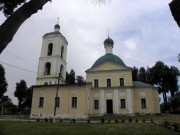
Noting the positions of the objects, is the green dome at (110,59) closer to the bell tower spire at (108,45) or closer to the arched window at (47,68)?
the bell tower spire at (108,45)

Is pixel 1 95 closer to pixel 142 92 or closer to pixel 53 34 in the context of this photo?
pixel 53 34

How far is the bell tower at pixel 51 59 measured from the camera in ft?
103

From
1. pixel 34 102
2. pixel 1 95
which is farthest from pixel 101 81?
pixel 1 95

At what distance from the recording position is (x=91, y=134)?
9.72 metres

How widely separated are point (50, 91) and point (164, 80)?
2727 centimetres

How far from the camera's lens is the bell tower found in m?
31.3

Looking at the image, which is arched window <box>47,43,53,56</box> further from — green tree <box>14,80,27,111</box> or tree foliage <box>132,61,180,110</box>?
tree foliage <box>132,61,180,110</box>

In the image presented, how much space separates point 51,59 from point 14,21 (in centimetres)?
2858

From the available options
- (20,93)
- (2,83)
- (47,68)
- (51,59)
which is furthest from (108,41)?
(20,93)

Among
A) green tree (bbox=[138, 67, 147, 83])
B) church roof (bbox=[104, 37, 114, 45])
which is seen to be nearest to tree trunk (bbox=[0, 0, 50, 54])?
church roof (bbox=[104, 37, 114, 45])

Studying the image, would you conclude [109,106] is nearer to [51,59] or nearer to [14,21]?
[51,59]

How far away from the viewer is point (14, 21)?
3824mm

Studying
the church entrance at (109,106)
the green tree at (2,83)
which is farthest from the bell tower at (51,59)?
the green tree at (2,83)

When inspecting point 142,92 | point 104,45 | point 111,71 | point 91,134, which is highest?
point 104,45
